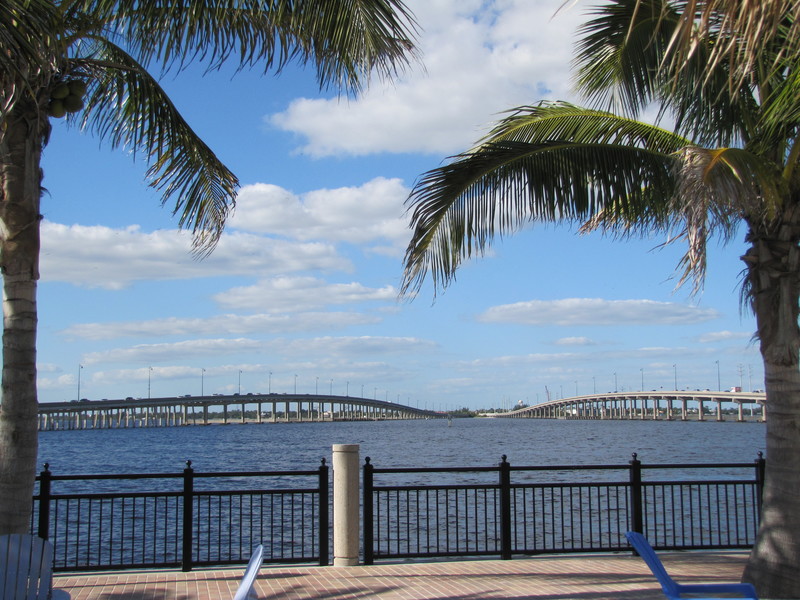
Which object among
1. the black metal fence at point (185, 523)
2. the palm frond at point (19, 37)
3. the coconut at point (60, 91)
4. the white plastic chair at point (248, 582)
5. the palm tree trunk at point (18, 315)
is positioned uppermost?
the coconut at point (60, 91)

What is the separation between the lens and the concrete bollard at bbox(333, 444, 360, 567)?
33.9 feet

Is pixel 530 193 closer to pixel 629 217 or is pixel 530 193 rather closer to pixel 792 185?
pixel 629 217

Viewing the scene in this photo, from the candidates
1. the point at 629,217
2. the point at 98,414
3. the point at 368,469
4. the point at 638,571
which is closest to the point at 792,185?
the point at 629,217

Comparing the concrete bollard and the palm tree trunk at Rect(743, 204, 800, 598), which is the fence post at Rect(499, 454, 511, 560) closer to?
the concrete bollard

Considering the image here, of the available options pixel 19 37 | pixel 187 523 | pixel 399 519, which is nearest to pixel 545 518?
pixel 399 519

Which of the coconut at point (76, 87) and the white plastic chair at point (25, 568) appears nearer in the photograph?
the white plastic chair at point (25, 568)

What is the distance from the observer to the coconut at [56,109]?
7.54 m

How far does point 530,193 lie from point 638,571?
4826 mm

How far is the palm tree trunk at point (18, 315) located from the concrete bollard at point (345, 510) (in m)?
4.18

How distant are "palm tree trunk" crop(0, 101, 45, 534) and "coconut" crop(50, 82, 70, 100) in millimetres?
435

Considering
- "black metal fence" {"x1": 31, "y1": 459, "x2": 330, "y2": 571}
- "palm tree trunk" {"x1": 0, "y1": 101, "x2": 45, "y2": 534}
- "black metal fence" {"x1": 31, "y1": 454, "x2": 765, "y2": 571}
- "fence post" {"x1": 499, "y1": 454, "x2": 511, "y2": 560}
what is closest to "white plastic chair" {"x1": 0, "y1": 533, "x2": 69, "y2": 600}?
"palm tree trunk" {"x1": 0, "y1": 101, "x2": 45, "y2": 534}

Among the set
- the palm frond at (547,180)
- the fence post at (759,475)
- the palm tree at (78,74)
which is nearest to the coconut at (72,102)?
the palm tree at (78,74)

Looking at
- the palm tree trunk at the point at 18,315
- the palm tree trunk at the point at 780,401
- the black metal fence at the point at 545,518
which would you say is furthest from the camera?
the black metal fence at the point at 545,518

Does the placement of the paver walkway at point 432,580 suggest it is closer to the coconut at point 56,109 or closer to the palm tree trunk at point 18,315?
Answer: the palm tree trunk at point 18,315
